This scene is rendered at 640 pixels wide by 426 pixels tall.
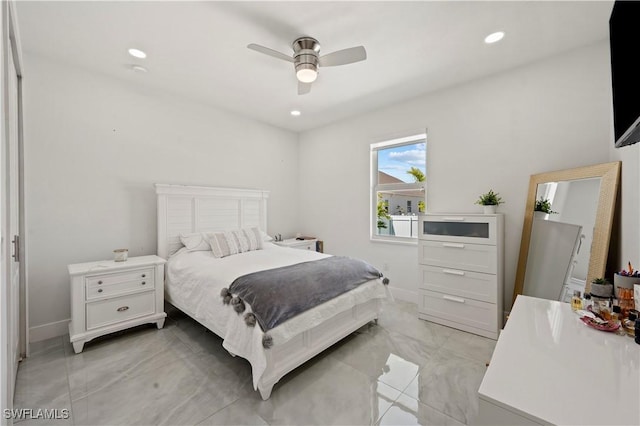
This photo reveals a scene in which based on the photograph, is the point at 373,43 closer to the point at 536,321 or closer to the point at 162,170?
the point at 536,321

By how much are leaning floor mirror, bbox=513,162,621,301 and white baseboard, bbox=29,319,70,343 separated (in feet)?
14.8

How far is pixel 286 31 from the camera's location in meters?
2.16

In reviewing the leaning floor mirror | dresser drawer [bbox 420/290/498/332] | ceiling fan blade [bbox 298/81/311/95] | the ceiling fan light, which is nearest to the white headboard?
ceiling fan blade [bbox 298/81/311/95]

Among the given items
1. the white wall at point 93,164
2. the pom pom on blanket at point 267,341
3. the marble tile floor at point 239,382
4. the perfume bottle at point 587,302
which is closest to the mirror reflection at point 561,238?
the marble tile floor at point 239,382

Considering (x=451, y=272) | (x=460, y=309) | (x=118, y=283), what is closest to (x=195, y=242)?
(x=118, y=283)

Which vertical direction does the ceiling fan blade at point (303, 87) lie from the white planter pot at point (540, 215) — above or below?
above

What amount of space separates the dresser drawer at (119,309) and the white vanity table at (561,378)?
2.94 meters

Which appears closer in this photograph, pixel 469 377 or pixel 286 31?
pixel 469 377

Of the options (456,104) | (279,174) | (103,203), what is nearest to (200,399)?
(103,203)

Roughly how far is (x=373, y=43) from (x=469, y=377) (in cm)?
281

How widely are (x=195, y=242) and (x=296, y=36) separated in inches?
96.1

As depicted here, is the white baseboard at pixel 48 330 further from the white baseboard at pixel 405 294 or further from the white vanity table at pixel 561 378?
the white baseboard at pixel 405 294

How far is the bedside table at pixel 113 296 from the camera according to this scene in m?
2.30

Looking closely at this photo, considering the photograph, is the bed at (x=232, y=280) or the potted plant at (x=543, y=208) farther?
the potted plant at (x=543, y=208)
